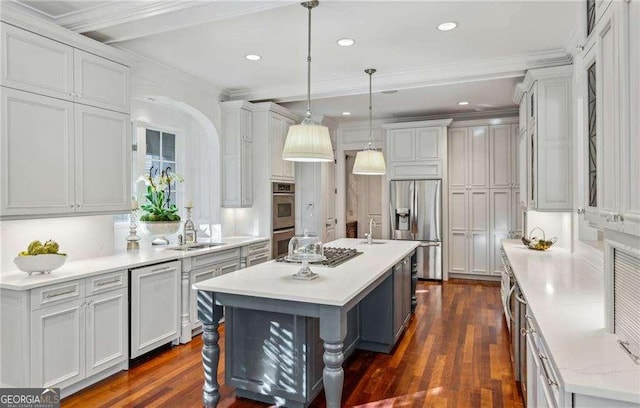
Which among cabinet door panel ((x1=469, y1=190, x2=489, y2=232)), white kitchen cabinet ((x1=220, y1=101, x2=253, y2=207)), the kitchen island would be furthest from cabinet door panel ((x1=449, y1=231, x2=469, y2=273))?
the kitchen island

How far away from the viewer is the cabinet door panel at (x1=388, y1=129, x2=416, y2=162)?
6.41 m

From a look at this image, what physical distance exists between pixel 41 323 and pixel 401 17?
10.6ft

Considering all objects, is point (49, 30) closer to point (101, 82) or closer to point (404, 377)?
point (101, 82)

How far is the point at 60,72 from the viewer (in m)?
2.87

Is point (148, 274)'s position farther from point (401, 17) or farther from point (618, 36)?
point (618, 36)

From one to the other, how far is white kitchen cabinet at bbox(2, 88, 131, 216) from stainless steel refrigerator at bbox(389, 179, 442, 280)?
13.8ft

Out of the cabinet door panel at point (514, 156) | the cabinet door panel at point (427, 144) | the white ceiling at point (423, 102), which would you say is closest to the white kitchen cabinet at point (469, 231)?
the cabinet door panel at point (514, 156)

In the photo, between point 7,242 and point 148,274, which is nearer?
point 7,242

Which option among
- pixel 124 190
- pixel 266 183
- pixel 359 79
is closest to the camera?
pixel 124 190

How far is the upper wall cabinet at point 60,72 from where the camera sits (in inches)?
102

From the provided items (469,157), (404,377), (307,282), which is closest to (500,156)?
(469,157)

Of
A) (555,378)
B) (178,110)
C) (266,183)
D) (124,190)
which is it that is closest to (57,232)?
(124,190)

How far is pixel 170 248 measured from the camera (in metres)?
4.03

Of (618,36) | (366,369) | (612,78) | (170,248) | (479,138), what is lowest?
(366,369)
